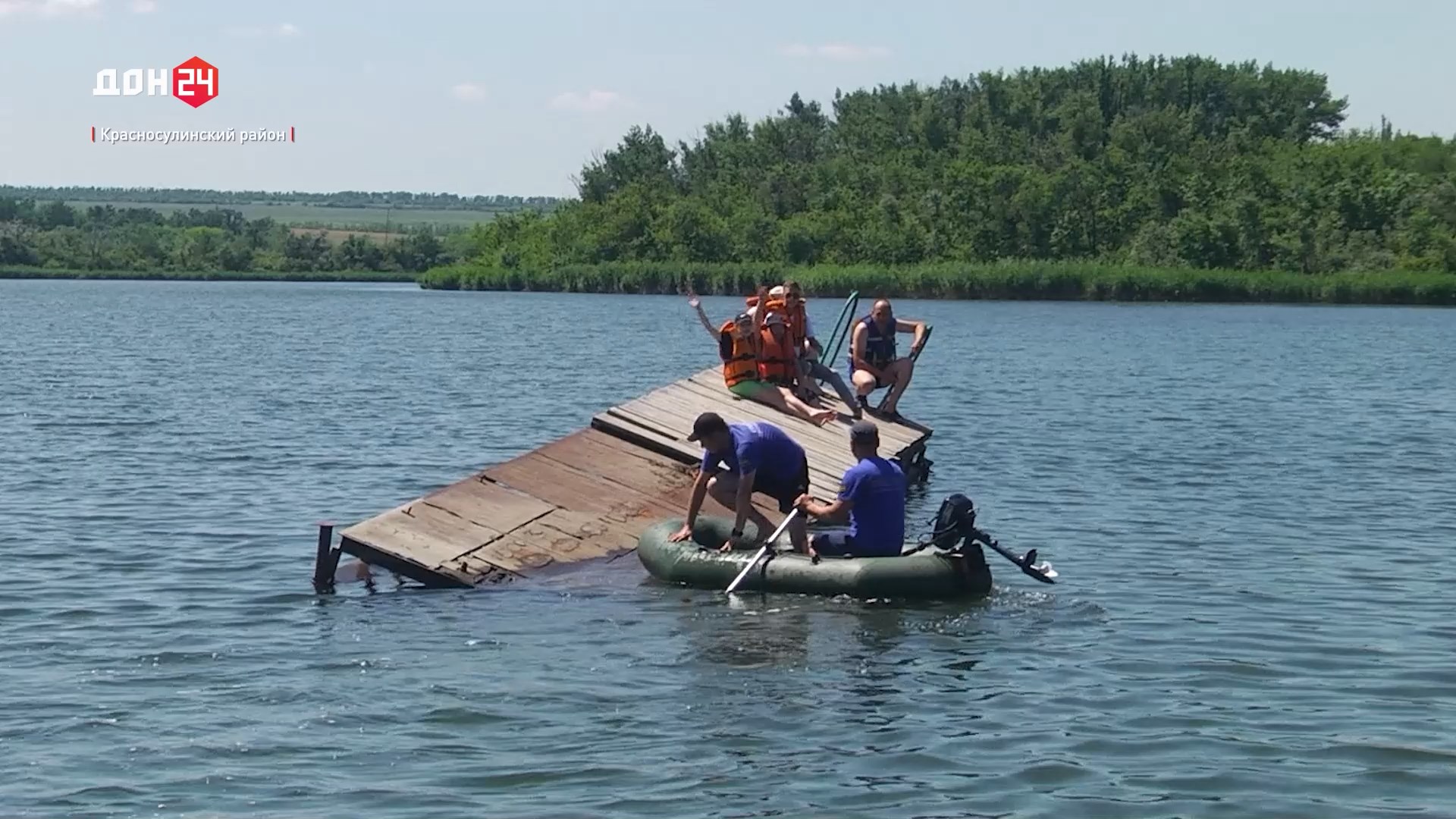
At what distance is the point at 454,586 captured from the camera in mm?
15211

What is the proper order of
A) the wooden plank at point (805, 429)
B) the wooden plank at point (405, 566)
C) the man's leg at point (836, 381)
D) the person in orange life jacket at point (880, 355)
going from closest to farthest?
the wooden plank at point (405, 566) < the wooden plank at point (805, 429) < the man's leg at point (836, 381) < the person in orange life jacket at point (880, 355)

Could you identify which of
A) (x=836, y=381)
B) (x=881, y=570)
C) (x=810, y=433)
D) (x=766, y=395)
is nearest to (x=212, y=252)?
(x=836, y=381)

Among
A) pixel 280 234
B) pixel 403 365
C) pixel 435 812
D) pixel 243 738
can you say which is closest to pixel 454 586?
pixel 243 738

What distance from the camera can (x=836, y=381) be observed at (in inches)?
854

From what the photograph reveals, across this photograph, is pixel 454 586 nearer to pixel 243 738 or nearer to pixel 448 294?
pixel 243 738

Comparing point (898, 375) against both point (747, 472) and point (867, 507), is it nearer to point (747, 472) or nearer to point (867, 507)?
point (747, 472)

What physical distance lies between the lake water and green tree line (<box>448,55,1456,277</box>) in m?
62.0

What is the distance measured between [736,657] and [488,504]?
14.1ft

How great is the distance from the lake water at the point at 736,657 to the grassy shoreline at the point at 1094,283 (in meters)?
53.4

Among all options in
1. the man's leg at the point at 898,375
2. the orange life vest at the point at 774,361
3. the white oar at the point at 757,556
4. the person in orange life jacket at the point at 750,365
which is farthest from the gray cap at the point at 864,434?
the man's leg at the point at 898,375

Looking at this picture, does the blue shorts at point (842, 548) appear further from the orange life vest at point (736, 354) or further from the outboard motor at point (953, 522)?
the orange life vest at point (736, 354)

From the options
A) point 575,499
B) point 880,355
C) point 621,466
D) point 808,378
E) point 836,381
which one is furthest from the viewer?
point 880,355

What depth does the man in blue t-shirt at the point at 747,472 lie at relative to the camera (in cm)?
1504

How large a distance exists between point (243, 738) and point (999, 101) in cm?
11694
